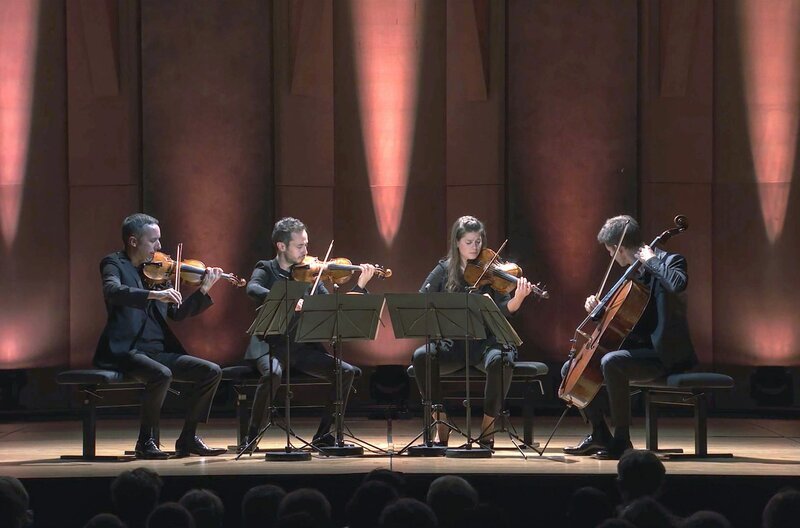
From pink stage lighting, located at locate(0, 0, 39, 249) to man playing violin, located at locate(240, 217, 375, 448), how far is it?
8.74ft

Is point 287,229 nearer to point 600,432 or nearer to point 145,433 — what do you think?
point 145,433

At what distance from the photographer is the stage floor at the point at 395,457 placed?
5.29 meters

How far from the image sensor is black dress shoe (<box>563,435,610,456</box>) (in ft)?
20.5

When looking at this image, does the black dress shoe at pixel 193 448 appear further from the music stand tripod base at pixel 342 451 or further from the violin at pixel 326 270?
the violin at pixel 326 270

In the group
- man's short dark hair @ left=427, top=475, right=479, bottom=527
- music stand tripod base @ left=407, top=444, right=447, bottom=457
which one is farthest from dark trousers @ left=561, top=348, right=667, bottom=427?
man's short dark hair @ left=427, top=475, right=479, bottom=527

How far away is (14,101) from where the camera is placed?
8625 millimetres

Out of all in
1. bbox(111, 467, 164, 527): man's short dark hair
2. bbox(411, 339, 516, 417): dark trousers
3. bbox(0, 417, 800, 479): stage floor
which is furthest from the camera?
bbox(411, 339, 516, 417): dark trousers

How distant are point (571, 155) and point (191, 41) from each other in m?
2.90

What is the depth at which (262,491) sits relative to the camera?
373 centimetres

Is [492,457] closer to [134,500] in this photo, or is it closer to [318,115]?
[134,500]

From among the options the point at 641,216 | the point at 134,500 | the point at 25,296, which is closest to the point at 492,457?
the point at 134,500

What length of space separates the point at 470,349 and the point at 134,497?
309 centimetres

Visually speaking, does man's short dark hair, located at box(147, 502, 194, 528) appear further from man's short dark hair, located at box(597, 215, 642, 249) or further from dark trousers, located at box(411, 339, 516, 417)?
man's short dark hair, located at box(597, 215, 642, 249)

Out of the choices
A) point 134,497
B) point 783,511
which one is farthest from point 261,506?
point 783,511
